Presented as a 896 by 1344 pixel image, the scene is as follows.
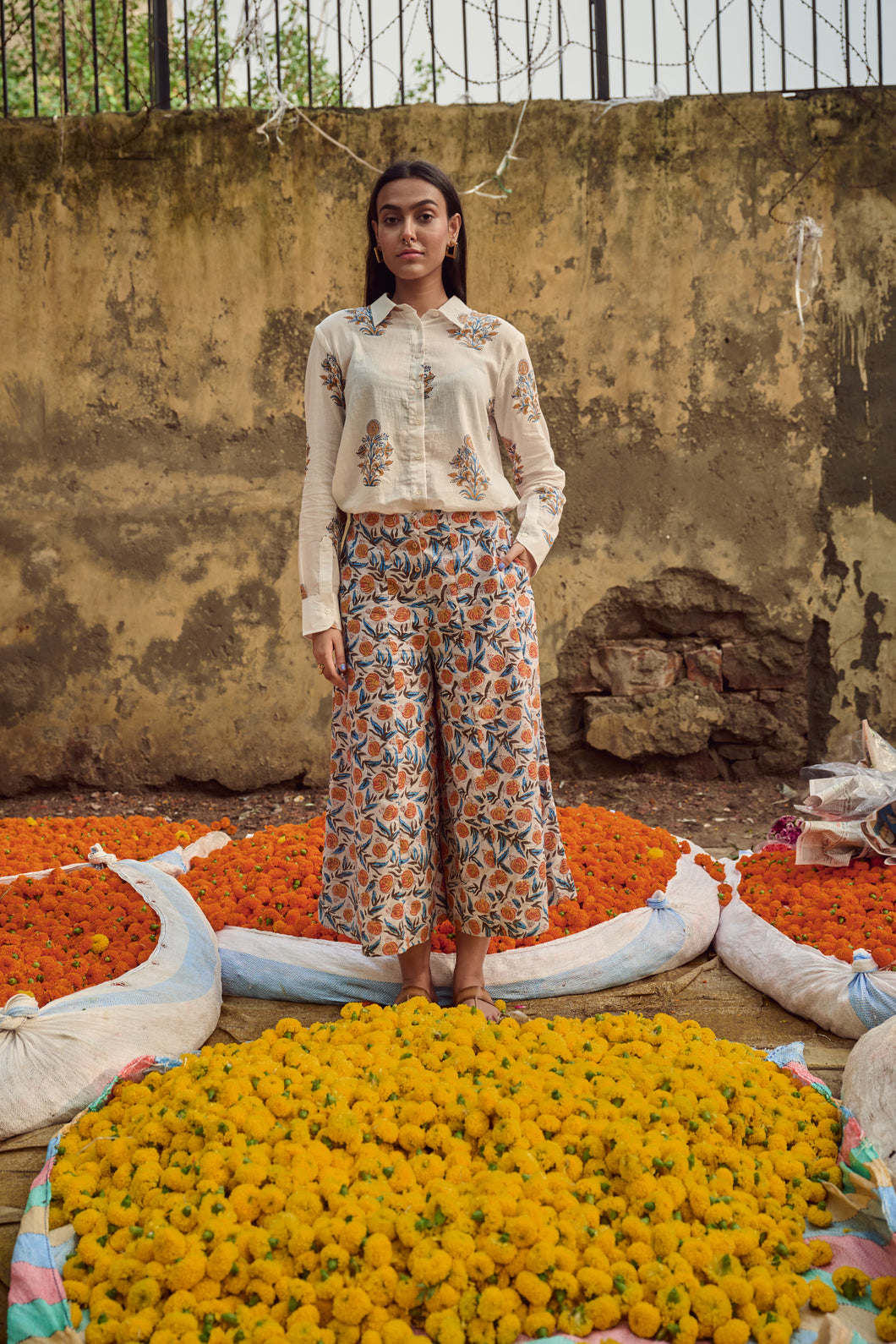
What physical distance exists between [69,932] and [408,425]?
5.09 ft

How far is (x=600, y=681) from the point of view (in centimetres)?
499

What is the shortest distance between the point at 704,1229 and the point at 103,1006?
4.39 ft

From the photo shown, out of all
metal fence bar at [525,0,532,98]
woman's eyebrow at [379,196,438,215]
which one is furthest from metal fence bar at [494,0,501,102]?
woman's eyebrow at [379,196,438,215]

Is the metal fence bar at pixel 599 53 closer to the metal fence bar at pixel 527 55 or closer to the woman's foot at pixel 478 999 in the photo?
the metal fence bar at pixel 527 55

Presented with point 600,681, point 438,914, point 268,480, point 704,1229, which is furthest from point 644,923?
point 268,480

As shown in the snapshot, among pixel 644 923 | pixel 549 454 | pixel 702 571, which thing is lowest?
pixel 644 923

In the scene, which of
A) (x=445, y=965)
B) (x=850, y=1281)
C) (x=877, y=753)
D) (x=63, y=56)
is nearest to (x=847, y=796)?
(x=877, y=753)

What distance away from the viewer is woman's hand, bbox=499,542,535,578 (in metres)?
2.34

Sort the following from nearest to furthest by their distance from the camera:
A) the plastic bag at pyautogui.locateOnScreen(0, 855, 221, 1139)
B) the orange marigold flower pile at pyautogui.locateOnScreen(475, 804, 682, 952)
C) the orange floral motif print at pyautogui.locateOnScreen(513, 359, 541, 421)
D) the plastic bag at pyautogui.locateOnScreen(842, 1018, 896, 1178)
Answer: the plastic bag at pyautogui.locateOnScreen(842, 1018, 896, 1178) → the plastic bag at pyautogui.locateOnScreen(0, 855, 221, 1139) → the orange floral motif print at pyautogui.locateOnScreen(513, 359, 541, 421) → the orange marigold flower pile at pyautogui.locateOnScreen(475, 804, 682, 952)

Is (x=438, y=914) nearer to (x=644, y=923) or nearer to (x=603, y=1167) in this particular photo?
(x=644, y=923)

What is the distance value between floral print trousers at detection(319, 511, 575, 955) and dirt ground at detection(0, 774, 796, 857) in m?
2.25

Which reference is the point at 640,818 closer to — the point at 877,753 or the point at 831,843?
the point at 877,753

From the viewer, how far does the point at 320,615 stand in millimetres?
2299

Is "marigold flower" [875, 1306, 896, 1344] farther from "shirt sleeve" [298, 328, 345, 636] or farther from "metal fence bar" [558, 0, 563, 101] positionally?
"metal fence bar" [558, 0, 563, 101]
